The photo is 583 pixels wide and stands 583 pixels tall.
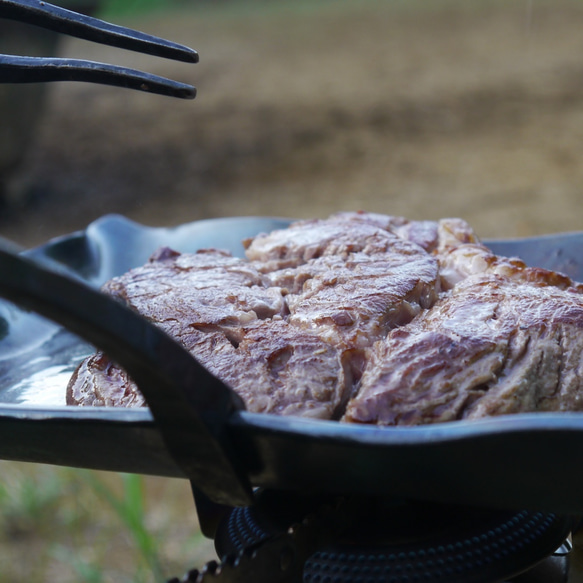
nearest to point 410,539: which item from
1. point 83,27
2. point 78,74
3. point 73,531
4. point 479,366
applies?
point 479,366

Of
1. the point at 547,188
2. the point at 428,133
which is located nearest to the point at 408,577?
the point at 547,188

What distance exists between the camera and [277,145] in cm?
866

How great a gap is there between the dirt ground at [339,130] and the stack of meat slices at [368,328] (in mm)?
4553

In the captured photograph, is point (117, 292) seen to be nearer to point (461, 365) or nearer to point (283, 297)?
point (283, 297)

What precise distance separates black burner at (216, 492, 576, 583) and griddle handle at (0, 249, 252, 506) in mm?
168

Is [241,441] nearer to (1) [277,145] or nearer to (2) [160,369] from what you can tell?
(2) [160,369]

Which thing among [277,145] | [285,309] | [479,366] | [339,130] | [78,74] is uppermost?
[339,130]

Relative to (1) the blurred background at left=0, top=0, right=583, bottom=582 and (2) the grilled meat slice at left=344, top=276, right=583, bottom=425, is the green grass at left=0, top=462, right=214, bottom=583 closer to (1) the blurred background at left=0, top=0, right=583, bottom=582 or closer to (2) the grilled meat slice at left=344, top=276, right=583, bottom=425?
(1) the blurred background at left=0, top=0, right=583, bottom=582

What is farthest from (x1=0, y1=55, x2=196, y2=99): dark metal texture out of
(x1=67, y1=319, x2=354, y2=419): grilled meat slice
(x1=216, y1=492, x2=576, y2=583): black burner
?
(x1=216, y1=492, x2=576, y2=583): black burner

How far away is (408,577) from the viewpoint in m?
1.15

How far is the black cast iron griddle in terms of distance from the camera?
83 centimetres

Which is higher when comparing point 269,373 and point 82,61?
point 82,61

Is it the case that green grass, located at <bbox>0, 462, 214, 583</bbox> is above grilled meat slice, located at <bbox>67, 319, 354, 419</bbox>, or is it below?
below

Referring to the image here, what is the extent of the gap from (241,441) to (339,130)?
8203 mm
